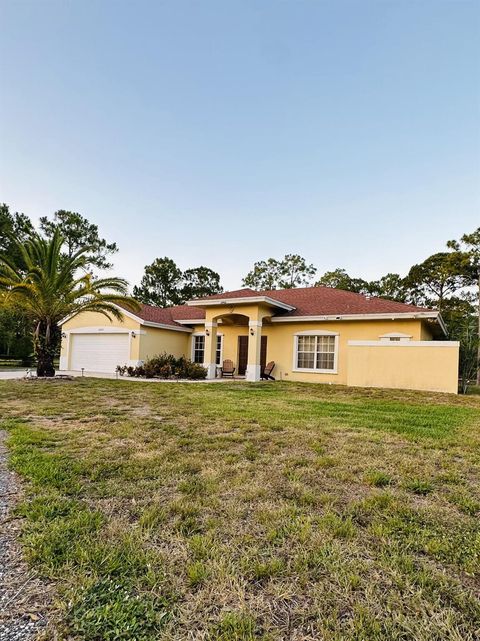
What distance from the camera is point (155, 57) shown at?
514 inches

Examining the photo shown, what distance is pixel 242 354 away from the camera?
19219 millimetres

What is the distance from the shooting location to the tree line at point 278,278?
79.9 ft

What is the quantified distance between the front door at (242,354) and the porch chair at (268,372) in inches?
70.2

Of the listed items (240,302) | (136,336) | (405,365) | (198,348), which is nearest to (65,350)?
(136,336)

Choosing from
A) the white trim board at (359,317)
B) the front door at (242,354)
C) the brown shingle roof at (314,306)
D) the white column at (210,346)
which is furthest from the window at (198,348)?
the white trim board at (359,317)

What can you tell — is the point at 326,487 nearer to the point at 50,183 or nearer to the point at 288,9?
the point at 288,9

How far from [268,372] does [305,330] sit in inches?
111

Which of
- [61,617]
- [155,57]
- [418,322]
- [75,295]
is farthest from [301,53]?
[61,617]

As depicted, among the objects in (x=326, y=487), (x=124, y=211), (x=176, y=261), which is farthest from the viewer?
(x=176, y=261)

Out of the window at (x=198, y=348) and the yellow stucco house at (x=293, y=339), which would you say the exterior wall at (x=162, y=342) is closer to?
the yellow stucco house at (x=293, y=339)

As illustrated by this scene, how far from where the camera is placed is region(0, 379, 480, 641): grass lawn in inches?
74.2

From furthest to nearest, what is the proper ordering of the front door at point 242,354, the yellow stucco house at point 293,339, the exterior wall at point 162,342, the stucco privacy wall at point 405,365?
the front door at point 242,354, the exterior wall at point 162,342, the yellow stucco house at point 293,339, the stucco privacy wall at point 405,365

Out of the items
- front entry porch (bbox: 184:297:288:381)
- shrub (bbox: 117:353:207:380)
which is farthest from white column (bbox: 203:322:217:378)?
shrub (bbox: 117:353:207:380)

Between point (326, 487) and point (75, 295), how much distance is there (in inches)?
531
